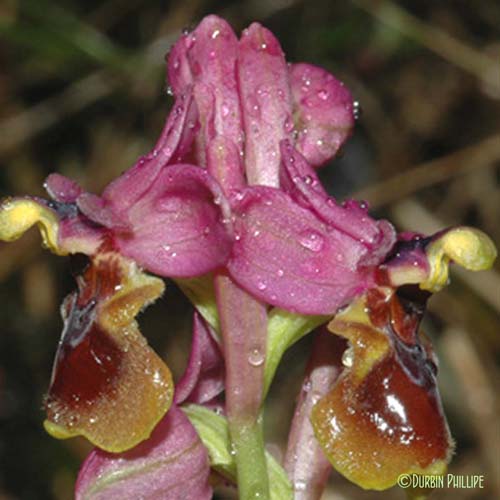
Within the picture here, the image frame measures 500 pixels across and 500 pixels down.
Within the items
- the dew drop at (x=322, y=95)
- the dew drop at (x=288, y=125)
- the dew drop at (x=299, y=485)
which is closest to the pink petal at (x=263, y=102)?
the dew drop at (x=288, y=125)

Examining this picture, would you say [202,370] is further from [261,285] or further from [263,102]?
[263,102]

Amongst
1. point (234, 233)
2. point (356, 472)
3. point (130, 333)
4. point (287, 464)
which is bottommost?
point (287, 464)

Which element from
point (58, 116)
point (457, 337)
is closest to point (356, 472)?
point (457, 337)

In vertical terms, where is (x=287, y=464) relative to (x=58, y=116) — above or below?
above

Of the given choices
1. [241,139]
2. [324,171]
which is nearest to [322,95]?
[241,139]

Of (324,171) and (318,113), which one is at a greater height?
(318,113)

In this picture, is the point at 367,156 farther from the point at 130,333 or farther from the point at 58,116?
the point at 130,333

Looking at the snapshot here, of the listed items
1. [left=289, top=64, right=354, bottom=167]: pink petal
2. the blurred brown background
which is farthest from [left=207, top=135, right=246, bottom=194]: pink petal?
the blurred brown background
